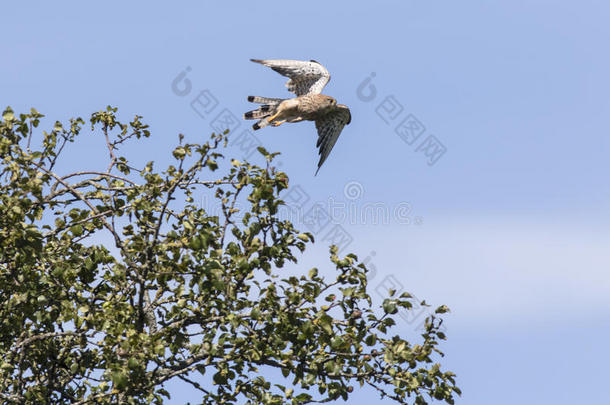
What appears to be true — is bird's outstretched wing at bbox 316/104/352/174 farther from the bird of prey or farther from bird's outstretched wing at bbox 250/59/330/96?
bird's outstretched wing at bbox 250/59/330/96

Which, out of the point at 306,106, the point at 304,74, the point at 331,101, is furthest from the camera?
the point at 304,74

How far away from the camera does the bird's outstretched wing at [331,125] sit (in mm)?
15141

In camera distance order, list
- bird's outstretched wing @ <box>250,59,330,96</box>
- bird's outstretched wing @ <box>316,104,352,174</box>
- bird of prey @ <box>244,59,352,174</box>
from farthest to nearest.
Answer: bird's outstretched wing @ <box>250,59,330,96</box>
bird's outstretched wing @ <box>316,104,352,174</box>
bird of prey @ <box>244,59,352,174</box>

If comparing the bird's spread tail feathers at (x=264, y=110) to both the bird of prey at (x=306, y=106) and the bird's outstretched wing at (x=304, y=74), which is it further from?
the bird's outstretched wing at (x=304, y=74)

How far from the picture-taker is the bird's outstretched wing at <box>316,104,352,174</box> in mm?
15141

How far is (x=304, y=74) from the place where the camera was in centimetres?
1535

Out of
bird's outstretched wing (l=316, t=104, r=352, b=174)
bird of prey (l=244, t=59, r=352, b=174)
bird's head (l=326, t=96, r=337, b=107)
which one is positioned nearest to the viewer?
bird of prey (l=244, t=59, r=352, b=174)

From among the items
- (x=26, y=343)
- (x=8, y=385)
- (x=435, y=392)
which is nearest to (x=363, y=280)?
(x=435, y=392)

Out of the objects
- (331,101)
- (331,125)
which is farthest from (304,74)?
(331,125)

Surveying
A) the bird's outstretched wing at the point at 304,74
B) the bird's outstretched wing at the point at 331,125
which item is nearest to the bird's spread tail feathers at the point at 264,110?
the bird's outstretched wing at the point at 304,74

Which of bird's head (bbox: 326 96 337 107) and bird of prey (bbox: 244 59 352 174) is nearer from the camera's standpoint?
bird of prey (bbox: 244 59 352 174)

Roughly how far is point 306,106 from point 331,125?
2.44ft

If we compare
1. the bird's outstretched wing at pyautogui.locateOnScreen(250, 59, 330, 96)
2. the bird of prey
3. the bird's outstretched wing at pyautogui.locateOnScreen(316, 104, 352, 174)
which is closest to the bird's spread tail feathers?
the bird of prey

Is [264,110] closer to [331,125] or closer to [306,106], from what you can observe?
[306,106]
